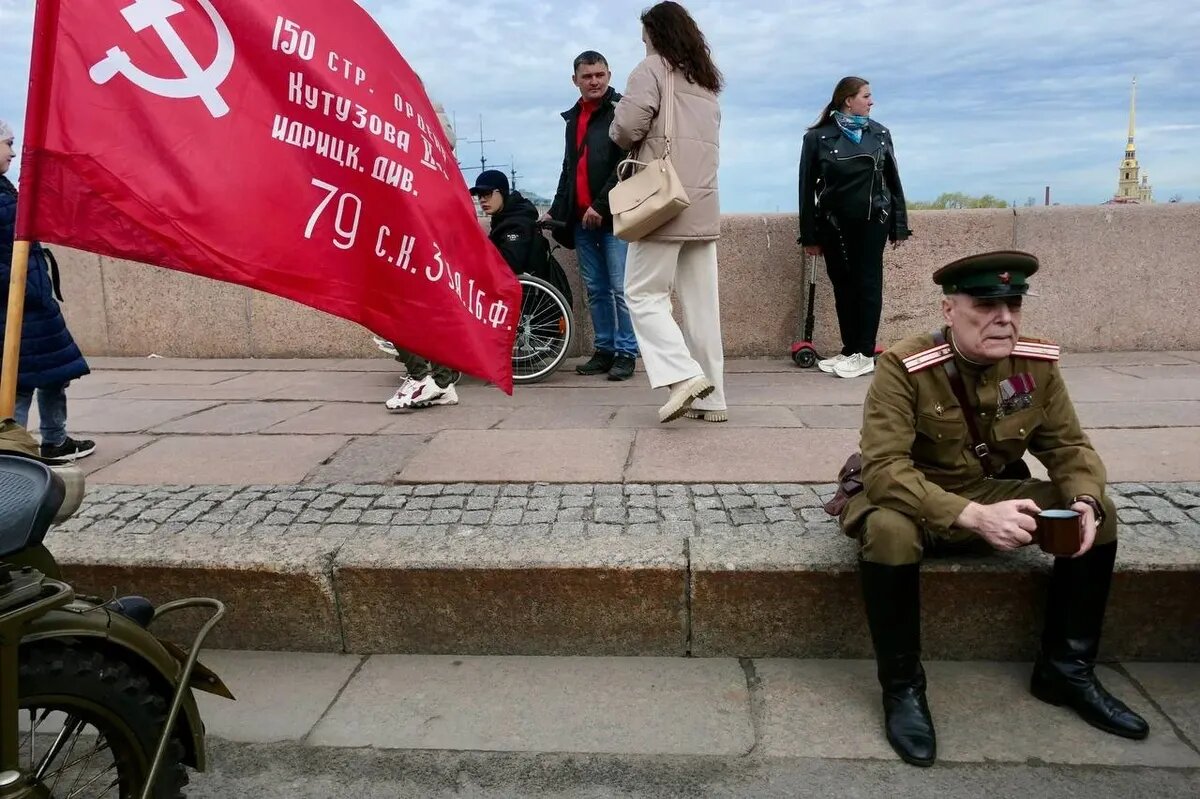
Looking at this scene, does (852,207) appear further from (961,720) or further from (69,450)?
(69,450)

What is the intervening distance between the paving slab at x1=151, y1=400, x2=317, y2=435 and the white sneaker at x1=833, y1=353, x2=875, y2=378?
11.2ft

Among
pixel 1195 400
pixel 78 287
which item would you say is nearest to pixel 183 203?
pixel 1195 400

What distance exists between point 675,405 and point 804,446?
66cm

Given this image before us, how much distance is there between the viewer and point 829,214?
594 cm

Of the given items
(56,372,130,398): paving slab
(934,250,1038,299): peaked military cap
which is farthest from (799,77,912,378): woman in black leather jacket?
(56,372,130,398): paving slab

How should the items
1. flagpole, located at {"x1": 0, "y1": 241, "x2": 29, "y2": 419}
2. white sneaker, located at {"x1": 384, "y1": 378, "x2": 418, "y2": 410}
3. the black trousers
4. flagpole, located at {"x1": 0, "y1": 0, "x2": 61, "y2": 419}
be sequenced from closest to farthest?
flagpole, located at {"x1": 0, "y1": 241, "x2": 29, "y2": 419} < flagpole, located at {"x1": 0, "y1": 0, "x2": 61, "y2": 419} < white sneaker, located at {"x1": 384, "y1": 378, "x2": 418, "y2": 410} < the black trousers

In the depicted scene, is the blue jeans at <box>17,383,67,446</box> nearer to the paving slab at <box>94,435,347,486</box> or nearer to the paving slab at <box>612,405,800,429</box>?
the paving slab at <box>94,435,347,486</box>

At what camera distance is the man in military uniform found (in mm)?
2443

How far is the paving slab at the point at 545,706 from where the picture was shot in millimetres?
2484

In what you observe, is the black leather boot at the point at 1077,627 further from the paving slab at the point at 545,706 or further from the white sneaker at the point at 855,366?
the white sneaker at the point at 855,366

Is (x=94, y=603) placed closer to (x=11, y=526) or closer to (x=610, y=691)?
(x=11, y=526)

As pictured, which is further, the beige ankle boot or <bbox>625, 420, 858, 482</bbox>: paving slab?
the beige ankle boot

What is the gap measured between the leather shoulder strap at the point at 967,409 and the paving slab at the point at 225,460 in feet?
8.60

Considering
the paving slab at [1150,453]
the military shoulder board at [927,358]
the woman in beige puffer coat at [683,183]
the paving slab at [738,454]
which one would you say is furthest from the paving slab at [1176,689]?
the woman in beige puffer coat at [683,183]
